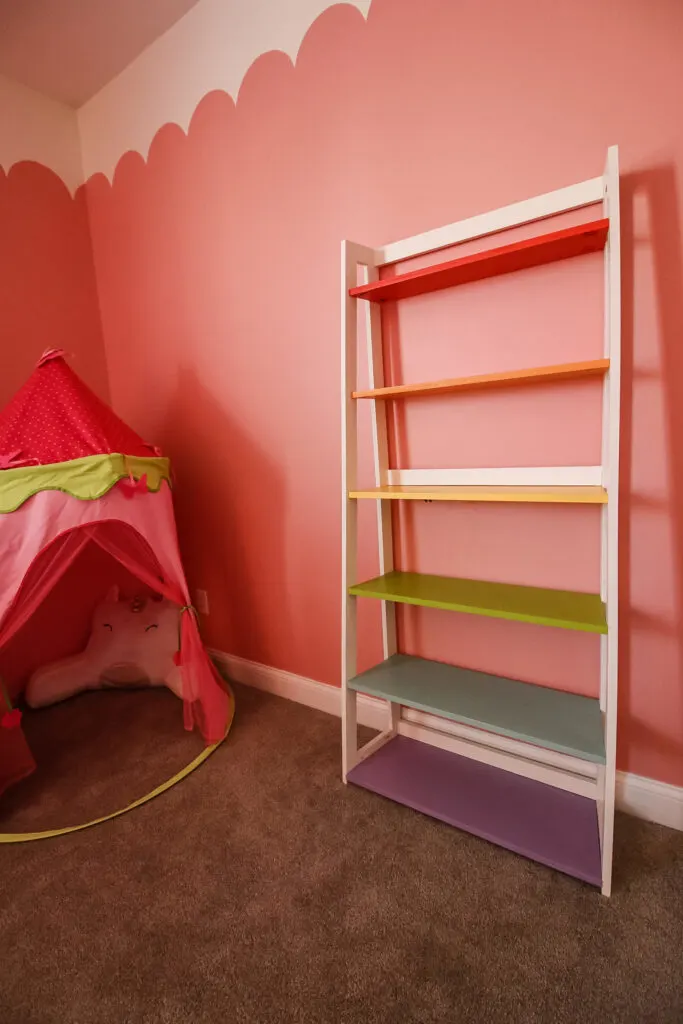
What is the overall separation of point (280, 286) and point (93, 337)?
131cm

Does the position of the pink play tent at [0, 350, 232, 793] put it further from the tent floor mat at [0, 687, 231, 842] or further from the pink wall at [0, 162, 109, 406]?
A: the pink wall at [0, 162, 109, 406]

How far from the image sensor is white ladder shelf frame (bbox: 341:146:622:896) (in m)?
1.30

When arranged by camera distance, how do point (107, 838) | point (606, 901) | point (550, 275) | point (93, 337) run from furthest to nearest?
1. point (93, 337)
2. point (107, 838)
3. point (550, 275)
4. point (606, 901)

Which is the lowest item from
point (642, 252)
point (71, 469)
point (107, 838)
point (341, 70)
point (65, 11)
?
point (107, 838)

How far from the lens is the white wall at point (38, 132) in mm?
2516

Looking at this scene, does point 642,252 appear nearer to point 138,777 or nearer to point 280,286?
point 280,286

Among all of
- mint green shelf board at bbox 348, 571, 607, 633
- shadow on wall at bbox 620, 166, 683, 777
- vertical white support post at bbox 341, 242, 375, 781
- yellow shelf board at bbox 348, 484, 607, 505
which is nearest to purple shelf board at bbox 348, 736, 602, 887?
vertical white support post at bbox 341, 242, 375, 781

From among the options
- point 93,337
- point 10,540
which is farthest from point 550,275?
point 93,337

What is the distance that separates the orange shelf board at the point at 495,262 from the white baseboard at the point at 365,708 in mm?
1492

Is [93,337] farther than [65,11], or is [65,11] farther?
[93,337]

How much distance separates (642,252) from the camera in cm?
141

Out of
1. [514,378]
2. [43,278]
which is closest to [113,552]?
[514,378]

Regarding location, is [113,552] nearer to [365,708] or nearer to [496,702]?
[365,708]

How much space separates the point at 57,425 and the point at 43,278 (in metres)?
1.24
